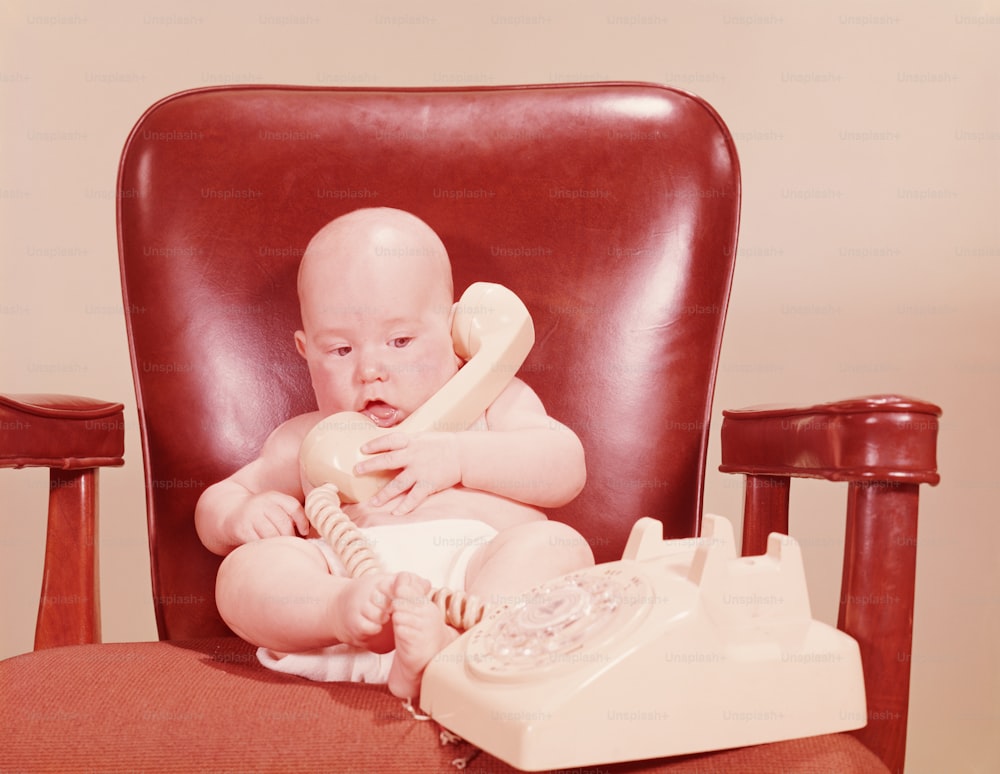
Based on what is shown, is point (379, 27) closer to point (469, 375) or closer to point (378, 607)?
point (469, 375)

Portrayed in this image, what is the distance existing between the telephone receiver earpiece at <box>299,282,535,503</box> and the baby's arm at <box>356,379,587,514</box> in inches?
0.7

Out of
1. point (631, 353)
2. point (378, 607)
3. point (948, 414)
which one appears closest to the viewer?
point (378, 607)

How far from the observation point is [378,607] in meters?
0.83

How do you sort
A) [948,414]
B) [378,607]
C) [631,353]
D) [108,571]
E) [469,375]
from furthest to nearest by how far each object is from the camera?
[108,571] < [948,414] < [631,353] < [469,375] < [378,607]

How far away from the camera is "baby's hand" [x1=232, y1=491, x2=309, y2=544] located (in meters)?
1.07

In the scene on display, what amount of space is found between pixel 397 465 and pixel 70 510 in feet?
1.17

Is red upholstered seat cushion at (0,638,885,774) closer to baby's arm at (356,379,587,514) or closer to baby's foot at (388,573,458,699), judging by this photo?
baby's foot at (388,573,458,699)

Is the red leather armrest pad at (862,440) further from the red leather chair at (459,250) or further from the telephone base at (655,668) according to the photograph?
the red leather chair at (459,250)

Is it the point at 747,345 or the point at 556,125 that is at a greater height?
the point at 556,125

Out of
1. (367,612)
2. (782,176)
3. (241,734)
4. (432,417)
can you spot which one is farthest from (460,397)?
(782,176)

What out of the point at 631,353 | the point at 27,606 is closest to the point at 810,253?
the point at 631,353

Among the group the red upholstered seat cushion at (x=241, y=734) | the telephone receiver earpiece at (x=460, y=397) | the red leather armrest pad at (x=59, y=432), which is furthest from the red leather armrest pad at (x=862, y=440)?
the red leather armrest pad at (x=59, y=432)

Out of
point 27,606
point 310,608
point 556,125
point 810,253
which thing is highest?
point 556,125

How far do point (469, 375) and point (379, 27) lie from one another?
881 mm
